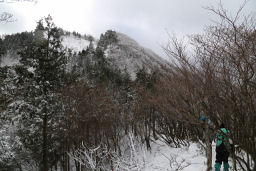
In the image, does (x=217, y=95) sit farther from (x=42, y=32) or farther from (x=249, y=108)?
(x=42, y=32)

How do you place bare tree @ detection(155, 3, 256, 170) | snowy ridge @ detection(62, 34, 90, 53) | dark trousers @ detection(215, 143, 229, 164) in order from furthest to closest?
1. snowy ridge @ detection(62, 34, 90, 53)
2. dark trousers @ detection(215, 143, 229, 164)
3. bare tree @ detection(155, 3, 256, 170)

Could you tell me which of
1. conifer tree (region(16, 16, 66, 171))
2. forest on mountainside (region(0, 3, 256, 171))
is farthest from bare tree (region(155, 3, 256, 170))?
conifer tree (region(16, 16, 66, 171))

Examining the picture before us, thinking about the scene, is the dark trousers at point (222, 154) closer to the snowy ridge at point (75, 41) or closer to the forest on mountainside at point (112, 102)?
the forest on mountainside at point (112, 102)

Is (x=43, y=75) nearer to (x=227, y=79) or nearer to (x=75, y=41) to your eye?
(x=227, y=79)

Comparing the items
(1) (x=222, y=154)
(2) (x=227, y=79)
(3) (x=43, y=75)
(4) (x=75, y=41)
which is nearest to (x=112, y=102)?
(3) (x=43, y=75)

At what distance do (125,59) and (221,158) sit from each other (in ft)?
204

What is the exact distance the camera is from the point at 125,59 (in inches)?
2589

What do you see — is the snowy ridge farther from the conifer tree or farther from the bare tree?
the bare tree

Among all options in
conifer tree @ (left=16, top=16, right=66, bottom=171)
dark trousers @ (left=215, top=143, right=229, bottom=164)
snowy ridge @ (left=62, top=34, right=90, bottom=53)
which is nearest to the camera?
dark trousers @ (left=215, top=143, right=229, bottom=164)

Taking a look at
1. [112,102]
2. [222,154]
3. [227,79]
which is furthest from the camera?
[112,102]

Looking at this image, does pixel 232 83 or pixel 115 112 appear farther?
pixel 115 112

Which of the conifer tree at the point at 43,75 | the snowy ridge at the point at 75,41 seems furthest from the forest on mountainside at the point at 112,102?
the snowy ridge at the point at 75,41

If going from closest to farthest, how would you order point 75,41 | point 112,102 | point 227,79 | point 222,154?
point 227,79, point 222,154, point 112,102, point 75,41

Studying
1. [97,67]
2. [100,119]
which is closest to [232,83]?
[100,119]
